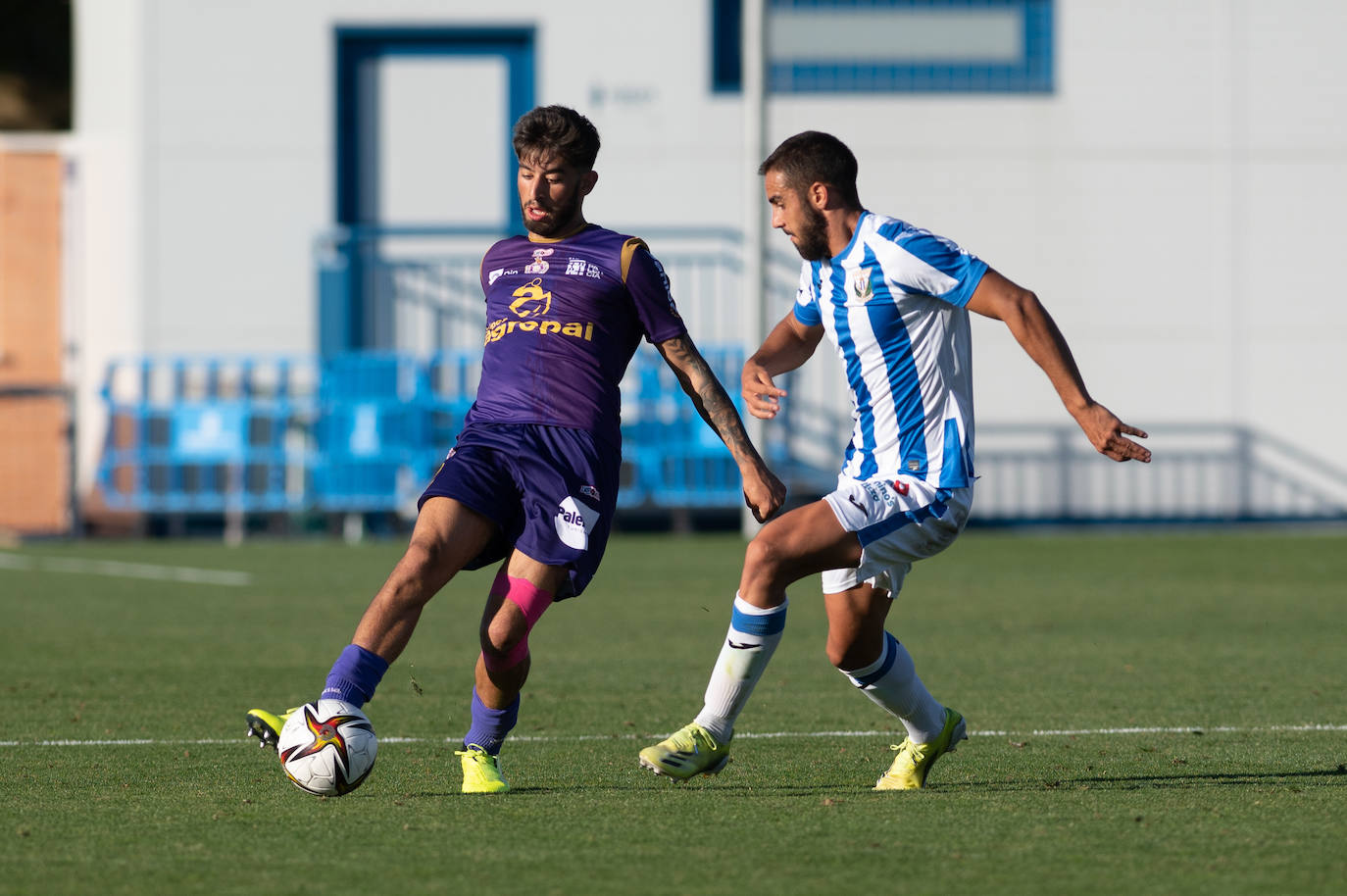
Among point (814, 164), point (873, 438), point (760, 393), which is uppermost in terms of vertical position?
point (814, 164)

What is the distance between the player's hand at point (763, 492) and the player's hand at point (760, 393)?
0.71 feet

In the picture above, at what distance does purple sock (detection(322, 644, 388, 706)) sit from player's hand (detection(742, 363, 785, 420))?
4.17 ft

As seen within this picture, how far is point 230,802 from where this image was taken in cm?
546

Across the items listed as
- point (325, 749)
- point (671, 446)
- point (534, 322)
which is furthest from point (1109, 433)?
point (671, 446)

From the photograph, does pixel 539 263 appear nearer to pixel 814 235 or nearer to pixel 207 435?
pixel 814 235

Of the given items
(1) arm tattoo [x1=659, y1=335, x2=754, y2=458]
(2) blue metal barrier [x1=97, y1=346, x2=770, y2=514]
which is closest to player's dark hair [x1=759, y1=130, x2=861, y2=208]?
(1) arm tattoo [x1=659, y1=335, x2=754, y2=458]

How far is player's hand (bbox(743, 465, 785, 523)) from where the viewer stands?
18.1 feet

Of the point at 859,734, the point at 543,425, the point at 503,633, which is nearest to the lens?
the point at 503,633

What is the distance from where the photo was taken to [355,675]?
5.28m

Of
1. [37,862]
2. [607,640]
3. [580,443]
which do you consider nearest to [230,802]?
[37,862]

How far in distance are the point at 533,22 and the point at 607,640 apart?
12.2 metres

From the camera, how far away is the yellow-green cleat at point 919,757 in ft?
19.0

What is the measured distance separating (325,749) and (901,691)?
1769 millimetres

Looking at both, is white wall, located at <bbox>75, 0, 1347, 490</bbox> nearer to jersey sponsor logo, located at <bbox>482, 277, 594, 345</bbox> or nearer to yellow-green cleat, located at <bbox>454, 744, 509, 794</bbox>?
jersey sponsor logo, located at <bbox>482, 277, 594, 345</bbox>
